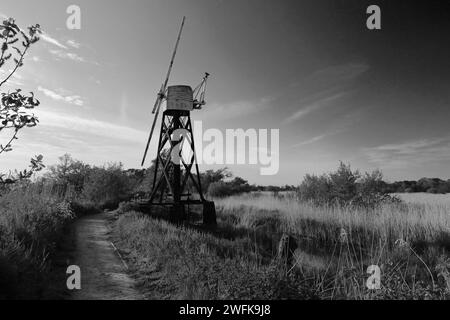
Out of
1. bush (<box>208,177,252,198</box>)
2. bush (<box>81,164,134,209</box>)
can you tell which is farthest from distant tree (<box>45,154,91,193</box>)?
bush (<box>208,177,252,198</box>)

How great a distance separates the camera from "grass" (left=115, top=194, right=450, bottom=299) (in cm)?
427

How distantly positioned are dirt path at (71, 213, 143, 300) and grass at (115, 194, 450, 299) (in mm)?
348

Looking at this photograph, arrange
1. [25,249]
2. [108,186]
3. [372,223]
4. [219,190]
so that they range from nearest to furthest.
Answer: [25,249]
[372,223]
[108,186]
[219,190]

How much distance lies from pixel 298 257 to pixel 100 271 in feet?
16.4

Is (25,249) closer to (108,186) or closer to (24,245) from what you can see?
(24,245)

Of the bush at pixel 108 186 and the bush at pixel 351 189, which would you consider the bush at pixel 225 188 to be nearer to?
the bush at pixel 108 186

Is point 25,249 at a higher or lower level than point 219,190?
higher

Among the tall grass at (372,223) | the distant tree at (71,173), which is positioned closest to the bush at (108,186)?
the distant tree at (71,173)

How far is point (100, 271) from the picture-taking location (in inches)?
249

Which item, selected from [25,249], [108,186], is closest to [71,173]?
[108,186]
